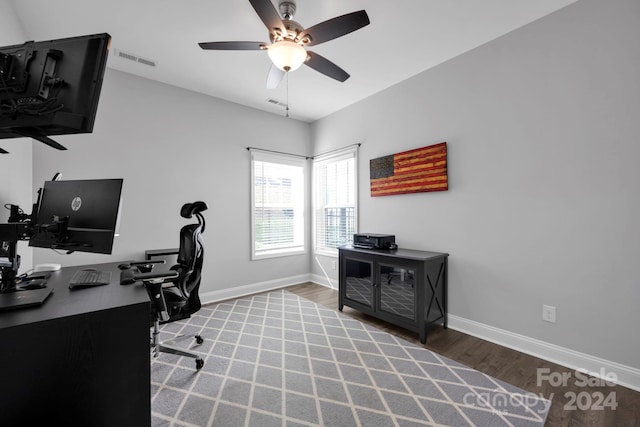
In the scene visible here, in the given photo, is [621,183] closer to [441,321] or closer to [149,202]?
[441,321]

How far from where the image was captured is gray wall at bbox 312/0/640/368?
6.25ft

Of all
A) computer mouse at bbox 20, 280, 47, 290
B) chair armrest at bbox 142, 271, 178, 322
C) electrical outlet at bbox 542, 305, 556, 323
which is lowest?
electrical outlet at bbox 542, 305, 556, 323

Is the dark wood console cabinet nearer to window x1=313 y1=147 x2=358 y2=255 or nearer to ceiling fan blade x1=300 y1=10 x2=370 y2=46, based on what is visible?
window x1=313 y1=147 x2=358 y2=255

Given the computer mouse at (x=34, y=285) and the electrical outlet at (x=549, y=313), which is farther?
the electrical outlet at (x=549, y=313)

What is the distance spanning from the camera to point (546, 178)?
2238 mm

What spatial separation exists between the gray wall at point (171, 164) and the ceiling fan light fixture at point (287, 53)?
2.11 metres

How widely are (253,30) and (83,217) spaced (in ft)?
6.70

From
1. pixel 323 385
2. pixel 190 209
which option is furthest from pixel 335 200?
pixel 323 385

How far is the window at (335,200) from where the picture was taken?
13.4 ft

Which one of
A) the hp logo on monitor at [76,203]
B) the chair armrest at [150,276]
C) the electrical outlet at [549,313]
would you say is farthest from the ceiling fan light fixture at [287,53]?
the electrical outlet at [549,313]

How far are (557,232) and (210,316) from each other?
3.55 metres

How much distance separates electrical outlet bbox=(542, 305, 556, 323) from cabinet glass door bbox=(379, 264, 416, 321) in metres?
1.03

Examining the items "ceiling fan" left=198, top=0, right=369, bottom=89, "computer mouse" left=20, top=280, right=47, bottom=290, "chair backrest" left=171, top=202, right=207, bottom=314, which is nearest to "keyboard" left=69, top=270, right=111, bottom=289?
"computer mouse" left=20, top=280, right=47, bottom=290

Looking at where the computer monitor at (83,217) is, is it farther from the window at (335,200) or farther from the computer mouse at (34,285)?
the window at (335,200)
